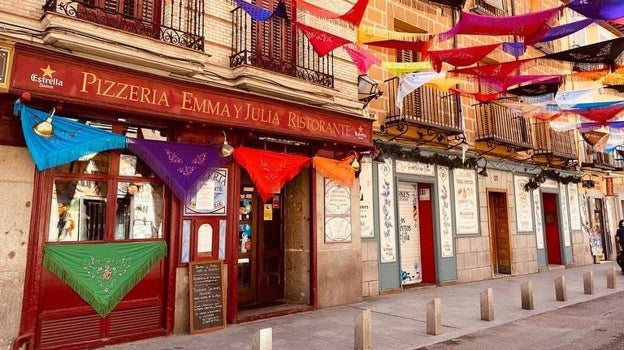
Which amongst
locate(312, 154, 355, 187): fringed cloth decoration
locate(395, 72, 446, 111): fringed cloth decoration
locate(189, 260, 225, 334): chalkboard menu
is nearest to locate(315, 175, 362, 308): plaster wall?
locate(312, 154, 355, 187): fringed cloth decoration

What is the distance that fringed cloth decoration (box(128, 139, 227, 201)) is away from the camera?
622cm

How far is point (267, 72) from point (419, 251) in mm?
6978

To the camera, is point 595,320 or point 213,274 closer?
point 213,274

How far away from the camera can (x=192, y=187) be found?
662 cm

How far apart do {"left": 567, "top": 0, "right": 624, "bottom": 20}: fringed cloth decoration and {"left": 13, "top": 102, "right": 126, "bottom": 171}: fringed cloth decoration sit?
694 cm

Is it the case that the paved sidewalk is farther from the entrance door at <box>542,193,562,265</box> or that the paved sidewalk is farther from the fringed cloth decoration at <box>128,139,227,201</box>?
the entrance door at <box>542,193,562,265</box>

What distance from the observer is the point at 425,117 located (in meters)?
11.5

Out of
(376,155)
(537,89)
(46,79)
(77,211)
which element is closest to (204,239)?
(77,211)

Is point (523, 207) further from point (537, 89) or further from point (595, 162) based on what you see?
point (595, 162)

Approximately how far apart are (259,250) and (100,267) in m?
3.53

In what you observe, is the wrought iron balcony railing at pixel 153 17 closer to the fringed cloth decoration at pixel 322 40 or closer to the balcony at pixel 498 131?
the fringed cloth decoration at pixel 322 40

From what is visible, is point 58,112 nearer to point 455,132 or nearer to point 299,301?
point 299,301

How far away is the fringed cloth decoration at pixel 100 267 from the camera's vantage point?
555cm

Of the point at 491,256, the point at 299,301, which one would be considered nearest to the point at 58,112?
the point at 299,301
